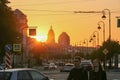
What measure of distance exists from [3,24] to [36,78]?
1576 inches

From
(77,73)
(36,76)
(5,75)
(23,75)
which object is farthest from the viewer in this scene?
(36,76)

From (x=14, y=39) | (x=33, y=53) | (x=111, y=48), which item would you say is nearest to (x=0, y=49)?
(x=14, y=39)

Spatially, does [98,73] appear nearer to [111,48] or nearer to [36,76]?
[36,76]

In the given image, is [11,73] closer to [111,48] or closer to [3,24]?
[3,24]

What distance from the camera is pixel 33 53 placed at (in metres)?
157

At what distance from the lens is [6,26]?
6188cm

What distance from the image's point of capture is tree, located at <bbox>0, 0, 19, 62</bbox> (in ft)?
202

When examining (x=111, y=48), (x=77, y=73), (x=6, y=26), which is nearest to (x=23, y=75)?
(x=77, y=73)

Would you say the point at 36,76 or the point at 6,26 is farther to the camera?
the point at 6,26

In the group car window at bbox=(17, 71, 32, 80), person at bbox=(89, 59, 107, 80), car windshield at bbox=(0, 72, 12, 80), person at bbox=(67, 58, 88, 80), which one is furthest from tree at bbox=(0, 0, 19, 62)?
person at bbox=(67, 58, 88, 80)

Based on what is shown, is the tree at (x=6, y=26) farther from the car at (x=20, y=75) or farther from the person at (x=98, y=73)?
the person at (x=98, y=73)

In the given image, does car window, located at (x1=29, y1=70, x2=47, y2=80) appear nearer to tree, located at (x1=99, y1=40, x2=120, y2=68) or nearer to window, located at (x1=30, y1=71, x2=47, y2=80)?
window, located at (x1=30, y1=71, x2=47, y2=80)

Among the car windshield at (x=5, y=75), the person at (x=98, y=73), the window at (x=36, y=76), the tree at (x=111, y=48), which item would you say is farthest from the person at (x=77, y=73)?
the tree at (x=111, y=48)

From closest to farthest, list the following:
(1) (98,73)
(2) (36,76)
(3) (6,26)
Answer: (1) (98,73)
(2) (36,76)
(3) (6,26)
